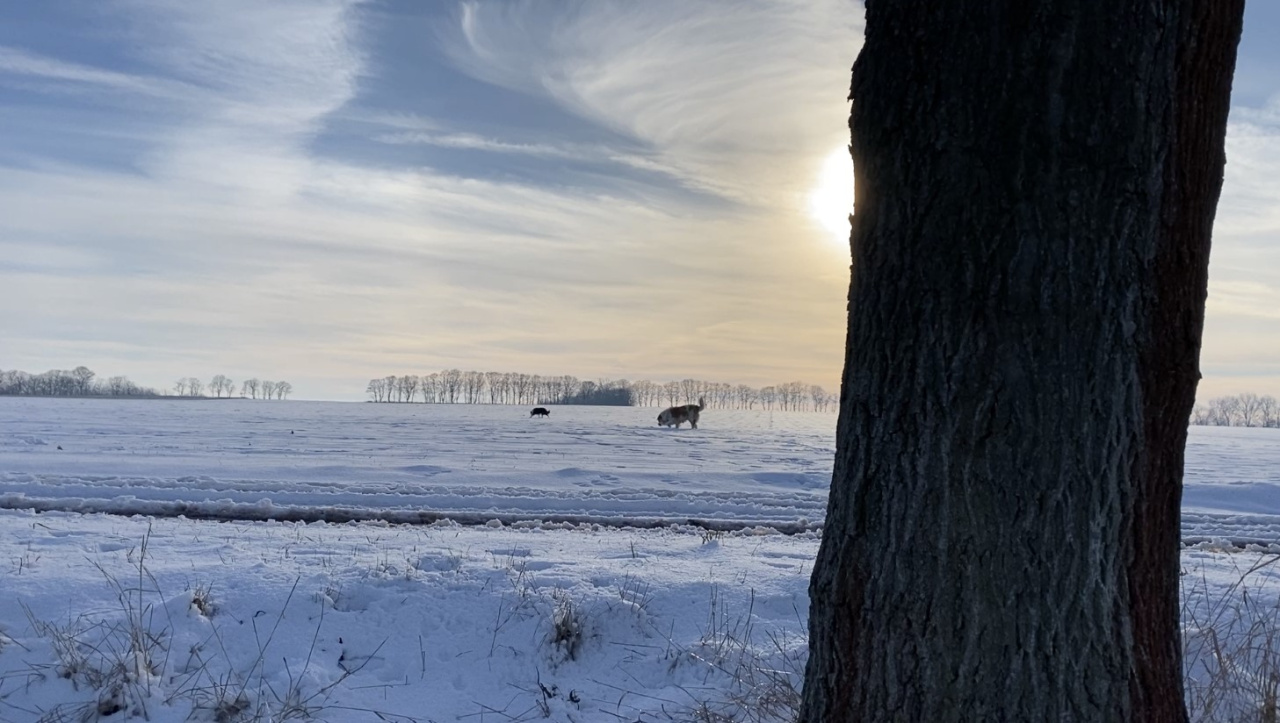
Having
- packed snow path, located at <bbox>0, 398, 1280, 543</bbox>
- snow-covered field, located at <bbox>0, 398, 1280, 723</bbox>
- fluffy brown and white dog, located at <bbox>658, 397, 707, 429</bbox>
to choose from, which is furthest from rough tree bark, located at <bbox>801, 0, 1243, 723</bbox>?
fluffy brown and white dog, located at <bbox>658, 397, 707, 429</bbox>

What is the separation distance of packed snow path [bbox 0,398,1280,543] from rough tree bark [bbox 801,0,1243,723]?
8.20 metres

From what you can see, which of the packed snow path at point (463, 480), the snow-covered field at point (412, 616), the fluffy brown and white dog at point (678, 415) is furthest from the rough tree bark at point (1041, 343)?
the fluffy brown and white dog at point (678, 415)

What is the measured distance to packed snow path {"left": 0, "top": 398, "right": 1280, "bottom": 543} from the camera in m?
11.0

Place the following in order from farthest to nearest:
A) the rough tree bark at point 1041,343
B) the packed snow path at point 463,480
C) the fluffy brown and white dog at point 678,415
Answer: the fluffy brown and white dog at point 678,415 → the packed snow path at point 463,480 → the rough tree bark at point 1041,343

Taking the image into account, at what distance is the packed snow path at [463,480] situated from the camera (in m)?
11.0

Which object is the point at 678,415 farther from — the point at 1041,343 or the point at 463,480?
the point at 1041,343

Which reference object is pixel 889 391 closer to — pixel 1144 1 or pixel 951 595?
pixel 951 595

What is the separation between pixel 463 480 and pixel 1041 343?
13614mm

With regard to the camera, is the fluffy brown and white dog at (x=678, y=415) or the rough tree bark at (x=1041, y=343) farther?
the fluffy brown and white dog at (x=678, y=415)

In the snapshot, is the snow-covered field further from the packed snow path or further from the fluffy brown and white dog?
the fluffy brown and white dog

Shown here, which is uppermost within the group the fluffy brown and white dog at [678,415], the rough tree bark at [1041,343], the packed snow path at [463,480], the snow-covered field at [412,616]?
the rough tree bark at [1041,343]

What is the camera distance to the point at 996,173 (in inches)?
91.5

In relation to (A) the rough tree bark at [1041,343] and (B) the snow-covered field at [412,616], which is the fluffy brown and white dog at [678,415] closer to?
(B) the snow-covered field at [412,616]

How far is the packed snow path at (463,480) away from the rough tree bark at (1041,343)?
26.9 ft
